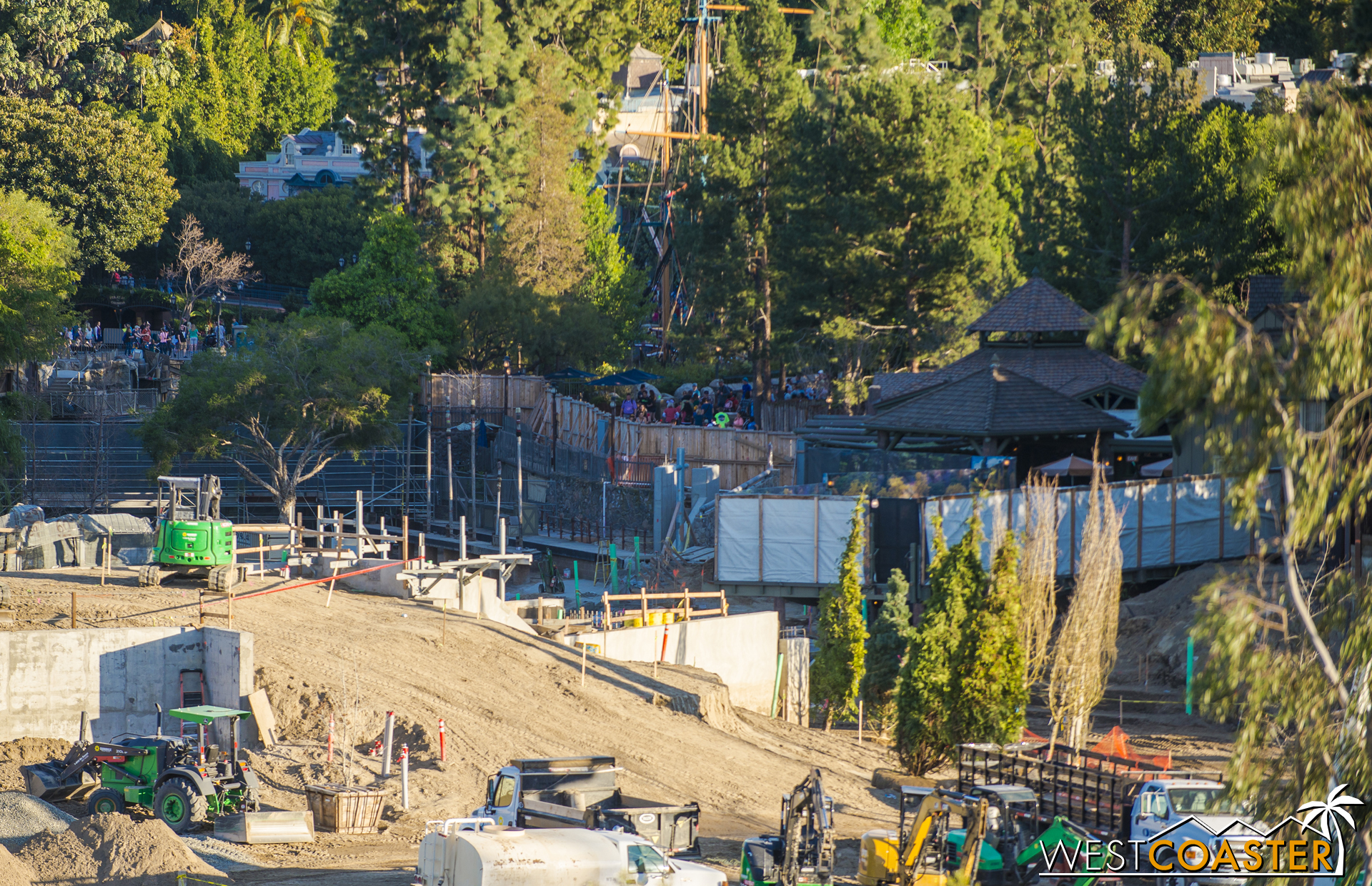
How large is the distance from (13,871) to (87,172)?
219 ft

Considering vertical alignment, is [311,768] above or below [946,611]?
below

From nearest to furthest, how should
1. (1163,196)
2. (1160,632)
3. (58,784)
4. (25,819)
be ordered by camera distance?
1. (25,819)
2. (58,784)
3. (1160,632)
4. (1163,196)

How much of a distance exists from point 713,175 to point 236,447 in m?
20.8

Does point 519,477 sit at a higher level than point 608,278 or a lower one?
lower

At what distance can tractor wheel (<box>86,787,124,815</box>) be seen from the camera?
21875mm

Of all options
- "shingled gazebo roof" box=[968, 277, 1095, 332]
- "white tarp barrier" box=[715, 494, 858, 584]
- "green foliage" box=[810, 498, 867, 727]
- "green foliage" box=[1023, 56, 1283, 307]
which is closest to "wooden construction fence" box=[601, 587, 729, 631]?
"white tarp barrier" box=[715, 494, 858, 584]

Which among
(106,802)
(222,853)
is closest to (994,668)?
(222,853)

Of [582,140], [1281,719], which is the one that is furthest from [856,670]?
[582,140]

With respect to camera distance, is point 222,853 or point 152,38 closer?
point 222,853

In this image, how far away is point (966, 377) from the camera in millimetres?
41094

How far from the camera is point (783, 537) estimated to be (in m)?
36.2

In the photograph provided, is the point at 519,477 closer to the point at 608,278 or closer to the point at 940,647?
the point at 608,278

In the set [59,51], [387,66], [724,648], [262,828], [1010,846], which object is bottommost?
[724,648]

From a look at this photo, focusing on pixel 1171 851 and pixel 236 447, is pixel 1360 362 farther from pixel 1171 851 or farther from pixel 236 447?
pixel 236 447
